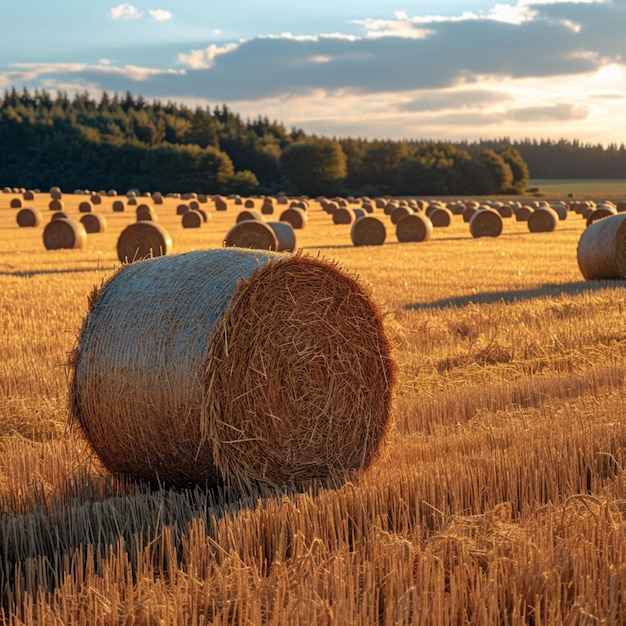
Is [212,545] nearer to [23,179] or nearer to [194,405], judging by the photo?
[194,405]

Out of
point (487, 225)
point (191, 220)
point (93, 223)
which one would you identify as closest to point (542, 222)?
point (487, 225)

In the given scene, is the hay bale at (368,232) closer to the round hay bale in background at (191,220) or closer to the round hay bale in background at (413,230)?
the round hay bale in background at (413,230)

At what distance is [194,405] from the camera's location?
20.5 ft

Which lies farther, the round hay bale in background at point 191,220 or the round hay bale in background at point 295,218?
the round hay bale in background at point 191,220

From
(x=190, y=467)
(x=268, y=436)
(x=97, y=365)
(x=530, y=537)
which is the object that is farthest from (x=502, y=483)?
(x=97, y=365)

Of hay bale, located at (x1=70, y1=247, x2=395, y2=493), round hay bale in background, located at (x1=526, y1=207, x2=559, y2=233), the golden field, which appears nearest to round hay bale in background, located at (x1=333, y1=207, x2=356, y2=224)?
round hay bale in background, located at (x1=526, y1=207, x2=559, y2=233)

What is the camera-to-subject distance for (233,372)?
6.46 metres

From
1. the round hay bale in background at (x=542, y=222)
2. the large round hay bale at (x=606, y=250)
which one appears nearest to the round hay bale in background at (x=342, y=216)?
the round hay bale in background at (x=542, y=222)

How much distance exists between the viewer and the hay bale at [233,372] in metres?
6.34

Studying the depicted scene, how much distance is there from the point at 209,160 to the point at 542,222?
57526mm

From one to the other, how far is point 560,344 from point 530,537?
23.5ft

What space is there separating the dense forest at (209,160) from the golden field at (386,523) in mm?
82604

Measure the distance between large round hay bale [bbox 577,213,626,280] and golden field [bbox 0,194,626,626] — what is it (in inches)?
309

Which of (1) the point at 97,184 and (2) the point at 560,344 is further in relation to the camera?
(1) the point at 97,184
